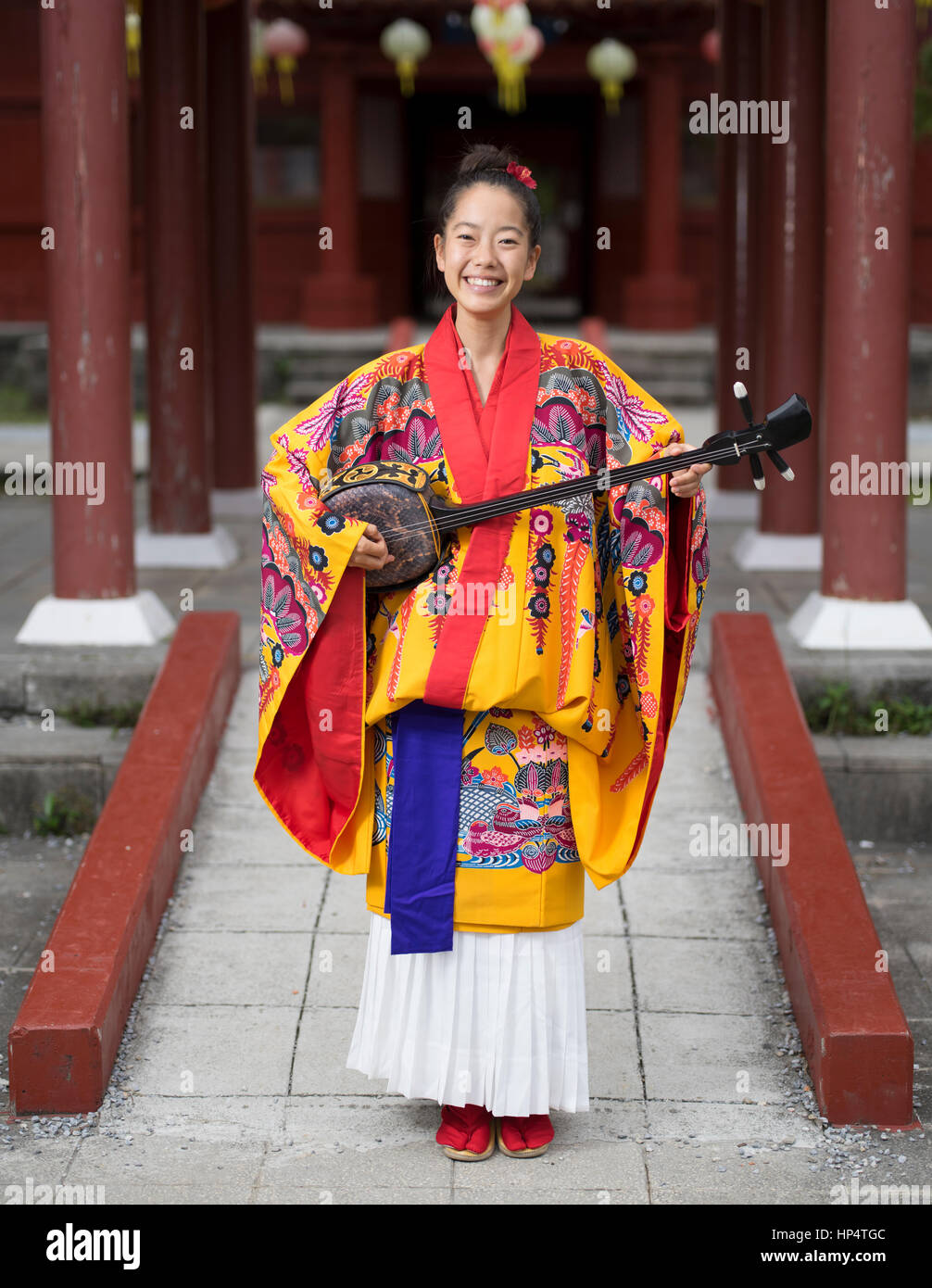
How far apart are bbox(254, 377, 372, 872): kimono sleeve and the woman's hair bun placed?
468 mm

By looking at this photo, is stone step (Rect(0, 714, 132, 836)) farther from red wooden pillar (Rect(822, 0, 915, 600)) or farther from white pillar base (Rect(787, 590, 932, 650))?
red wooden pillar (Rect(822, 0, 915, 600))

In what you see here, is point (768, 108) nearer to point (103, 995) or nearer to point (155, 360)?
point (155, 360)

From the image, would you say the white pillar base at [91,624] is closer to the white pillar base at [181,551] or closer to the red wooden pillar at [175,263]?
the white pillar base at [181,551]

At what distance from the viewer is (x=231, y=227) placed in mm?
8852

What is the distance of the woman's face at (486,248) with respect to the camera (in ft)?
11.0

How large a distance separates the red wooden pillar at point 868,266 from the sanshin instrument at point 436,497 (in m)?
2.84

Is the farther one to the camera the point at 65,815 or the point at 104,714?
the point at 104,714

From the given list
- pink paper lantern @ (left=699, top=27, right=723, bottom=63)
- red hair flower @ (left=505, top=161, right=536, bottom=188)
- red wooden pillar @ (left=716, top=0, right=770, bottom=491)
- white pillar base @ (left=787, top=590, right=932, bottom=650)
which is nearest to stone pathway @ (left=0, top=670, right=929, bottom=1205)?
white pillar base @ (left=787, top=590, right=932, bottom=650)

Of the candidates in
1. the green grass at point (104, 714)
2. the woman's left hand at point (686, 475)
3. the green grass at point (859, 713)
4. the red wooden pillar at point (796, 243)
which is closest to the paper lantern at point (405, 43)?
the red wooden pillar at point (796, 243)

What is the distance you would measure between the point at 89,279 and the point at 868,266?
269 cm

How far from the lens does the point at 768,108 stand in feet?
25.8

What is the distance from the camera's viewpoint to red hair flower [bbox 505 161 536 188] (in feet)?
11.1

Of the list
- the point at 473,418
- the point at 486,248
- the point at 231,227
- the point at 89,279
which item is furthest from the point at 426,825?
the point at 231,227

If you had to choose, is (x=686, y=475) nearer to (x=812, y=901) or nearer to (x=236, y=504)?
(x=812, y=901)
